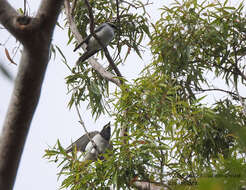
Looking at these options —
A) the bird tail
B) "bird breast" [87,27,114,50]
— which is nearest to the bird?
the bird tail

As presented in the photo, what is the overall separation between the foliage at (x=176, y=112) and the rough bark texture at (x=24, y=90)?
3.01ft

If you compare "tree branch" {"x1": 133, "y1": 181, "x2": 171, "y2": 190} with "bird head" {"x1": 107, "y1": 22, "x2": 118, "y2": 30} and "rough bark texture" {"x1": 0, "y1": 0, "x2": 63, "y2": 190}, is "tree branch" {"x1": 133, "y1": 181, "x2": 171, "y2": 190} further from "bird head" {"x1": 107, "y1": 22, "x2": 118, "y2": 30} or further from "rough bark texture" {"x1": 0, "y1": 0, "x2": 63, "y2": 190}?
"bird head" {"x1": 107, "y1": 22, "x2": 118, "y2": 30}

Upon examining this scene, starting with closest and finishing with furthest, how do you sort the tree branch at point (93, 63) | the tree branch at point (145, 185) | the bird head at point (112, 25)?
the tree branch at point (145, 185) < the tree branch at point (93, 63) < the bird head at point (112, 25)

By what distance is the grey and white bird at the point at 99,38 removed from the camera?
259cm

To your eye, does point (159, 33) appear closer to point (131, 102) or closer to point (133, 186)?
point (131, 102)

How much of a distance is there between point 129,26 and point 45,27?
7.08ft

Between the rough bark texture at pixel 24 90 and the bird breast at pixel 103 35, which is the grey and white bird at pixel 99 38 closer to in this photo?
the bird breast at pixel 103 35

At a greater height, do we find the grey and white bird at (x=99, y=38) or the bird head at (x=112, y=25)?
the bird head at (x=112, y=25)

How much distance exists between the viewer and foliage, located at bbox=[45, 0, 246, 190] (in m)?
1.60

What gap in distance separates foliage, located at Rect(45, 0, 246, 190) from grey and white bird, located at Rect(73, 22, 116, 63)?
0.65 metres

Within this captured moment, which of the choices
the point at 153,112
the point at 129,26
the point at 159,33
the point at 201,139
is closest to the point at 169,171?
the point at 201,139

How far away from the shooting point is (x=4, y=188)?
19.9 inches

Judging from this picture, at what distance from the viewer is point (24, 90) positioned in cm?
53

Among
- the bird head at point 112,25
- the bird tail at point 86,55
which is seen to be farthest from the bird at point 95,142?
the bird head at point 112,25
